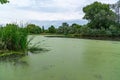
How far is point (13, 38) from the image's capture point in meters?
6.81

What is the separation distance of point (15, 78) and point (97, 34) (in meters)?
21.1

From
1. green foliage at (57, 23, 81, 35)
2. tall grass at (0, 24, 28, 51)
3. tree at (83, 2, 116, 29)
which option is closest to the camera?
tall grass at (0, 24, 28, 51)

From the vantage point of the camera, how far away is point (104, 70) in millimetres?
4582

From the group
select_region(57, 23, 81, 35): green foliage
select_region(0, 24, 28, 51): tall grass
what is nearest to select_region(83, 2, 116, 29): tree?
select_region(57, 23, 81, 35): green foliage

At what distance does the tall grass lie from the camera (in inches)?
265

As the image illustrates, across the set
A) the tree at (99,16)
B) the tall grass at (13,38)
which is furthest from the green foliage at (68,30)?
the tall grass at (13,38)

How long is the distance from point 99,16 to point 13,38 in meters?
21.5

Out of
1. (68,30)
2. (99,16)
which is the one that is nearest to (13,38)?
(99,16)

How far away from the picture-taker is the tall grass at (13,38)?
6742 mm

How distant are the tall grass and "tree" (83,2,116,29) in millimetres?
20677

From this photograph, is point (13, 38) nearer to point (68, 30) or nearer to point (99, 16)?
point (99, 16)

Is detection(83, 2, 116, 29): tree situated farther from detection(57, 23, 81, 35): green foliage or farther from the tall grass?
the tall grass

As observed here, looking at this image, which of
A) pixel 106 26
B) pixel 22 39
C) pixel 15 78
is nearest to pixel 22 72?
pixel 15 78

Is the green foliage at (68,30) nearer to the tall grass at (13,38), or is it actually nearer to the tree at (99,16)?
the tree at (99,16)
